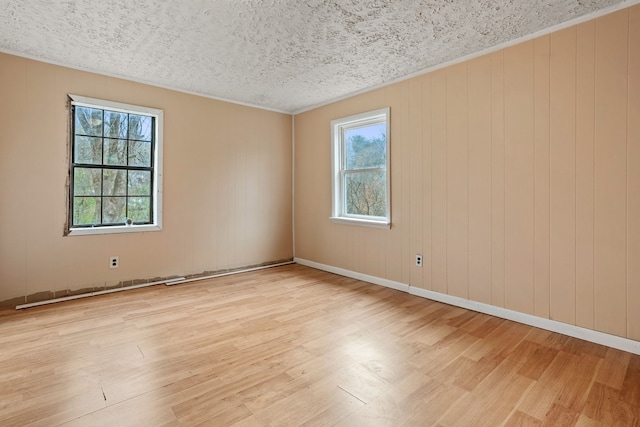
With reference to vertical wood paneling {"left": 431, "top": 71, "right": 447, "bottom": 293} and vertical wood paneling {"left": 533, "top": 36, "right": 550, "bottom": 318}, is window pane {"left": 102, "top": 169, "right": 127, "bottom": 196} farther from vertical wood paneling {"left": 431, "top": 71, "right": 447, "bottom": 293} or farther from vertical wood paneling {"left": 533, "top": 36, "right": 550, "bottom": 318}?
vertical wood paneling {"left": 533, "top": 36, "right": 550, "bottom": 318}

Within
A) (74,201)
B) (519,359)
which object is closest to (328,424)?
(519,359)

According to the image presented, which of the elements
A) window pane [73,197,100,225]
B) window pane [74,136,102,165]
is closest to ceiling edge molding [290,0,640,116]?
window pane [74,136,102,165]

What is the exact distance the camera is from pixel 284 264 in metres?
5.16

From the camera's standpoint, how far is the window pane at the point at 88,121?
3480 millimetres

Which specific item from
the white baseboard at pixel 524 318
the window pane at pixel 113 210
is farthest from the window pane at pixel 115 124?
the white baseboard at pixel 524 318

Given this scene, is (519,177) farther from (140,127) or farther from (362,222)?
(140,127)

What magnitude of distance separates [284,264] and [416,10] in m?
3.86

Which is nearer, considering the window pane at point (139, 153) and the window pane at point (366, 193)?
the window pane at point (139, 153)

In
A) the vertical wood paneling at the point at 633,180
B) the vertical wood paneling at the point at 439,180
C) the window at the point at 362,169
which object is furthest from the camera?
the window at the point at 362,169

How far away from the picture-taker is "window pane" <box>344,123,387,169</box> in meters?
4.02

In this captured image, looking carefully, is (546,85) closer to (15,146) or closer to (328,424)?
(328,424)

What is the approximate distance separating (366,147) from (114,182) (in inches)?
121

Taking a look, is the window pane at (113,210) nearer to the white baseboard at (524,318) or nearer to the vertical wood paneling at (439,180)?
the white baseboard at (524,318)

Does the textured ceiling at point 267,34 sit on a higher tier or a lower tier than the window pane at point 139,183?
higher
